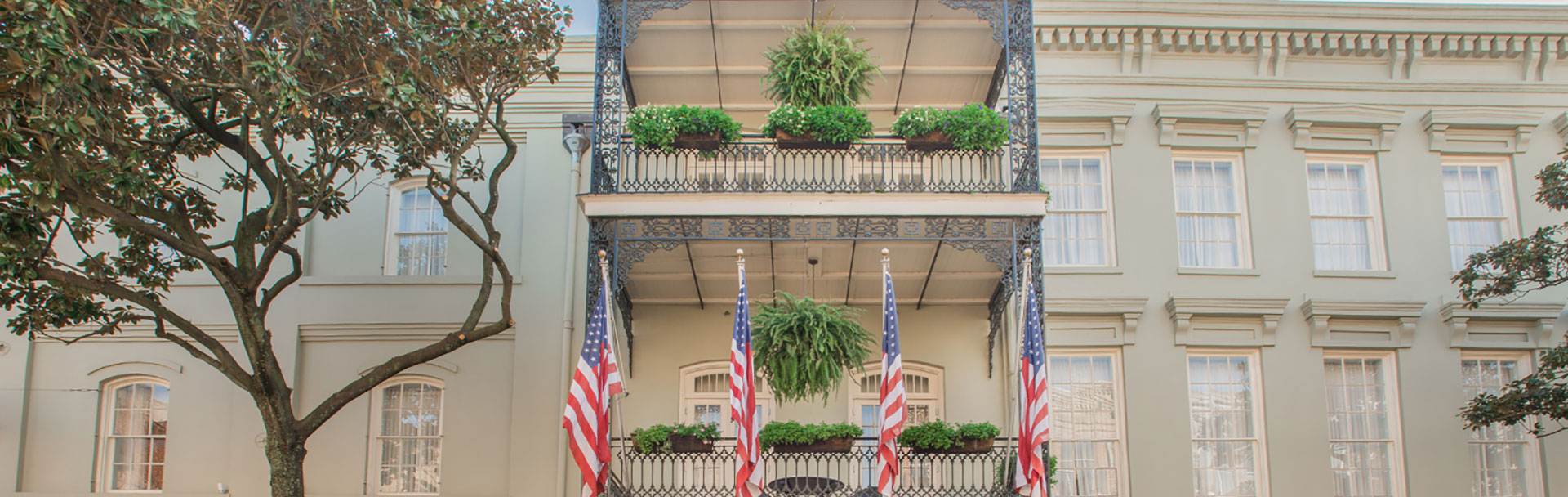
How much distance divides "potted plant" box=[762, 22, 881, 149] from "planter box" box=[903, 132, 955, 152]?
0.47 m

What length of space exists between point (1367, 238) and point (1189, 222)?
6.99 ft

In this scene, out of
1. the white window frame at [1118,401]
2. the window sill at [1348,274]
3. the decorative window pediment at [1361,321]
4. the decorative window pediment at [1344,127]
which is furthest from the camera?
the decorative window pediment at [1344,127]

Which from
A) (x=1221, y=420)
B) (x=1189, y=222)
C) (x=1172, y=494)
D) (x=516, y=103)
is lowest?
(x=1172, y=494)

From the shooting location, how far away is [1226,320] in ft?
42.6

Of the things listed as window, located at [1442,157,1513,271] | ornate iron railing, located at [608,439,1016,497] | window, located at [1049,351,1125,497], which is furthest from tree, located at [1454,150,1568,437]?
ornate iron railing, located at [608,439,1016,497]

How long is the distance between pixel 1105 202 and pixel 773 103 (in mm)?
4140

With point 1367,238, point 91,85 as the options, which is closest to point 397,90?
point 91,85

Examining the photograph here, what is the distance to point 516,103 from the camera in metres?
13.4

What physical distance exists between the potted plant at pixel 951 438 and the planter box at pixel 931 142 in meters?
2.73

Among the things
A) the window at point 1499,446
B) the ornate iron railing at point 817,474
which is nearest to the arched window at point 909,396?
the ornate iron railing at point 817,474

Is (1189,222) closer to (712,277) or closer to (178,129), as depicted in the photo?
(712,277)

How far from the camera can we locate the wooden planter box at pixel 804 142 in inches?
444

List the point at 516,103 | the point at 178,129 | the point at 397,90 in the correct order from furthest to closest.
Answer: the point at 516,103 < the point at 178,129 < the point at 397,90

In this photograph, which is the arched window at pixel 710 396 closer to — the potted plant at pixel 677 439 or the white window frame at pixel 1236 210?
the potted plant at pixel 677 439
